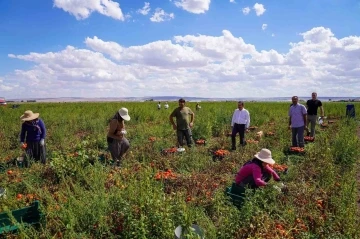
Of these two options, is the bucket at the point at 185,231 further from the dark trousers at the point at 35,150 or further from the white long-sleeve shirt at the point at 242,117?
the white long-sleeve shirt at the point at 242,117

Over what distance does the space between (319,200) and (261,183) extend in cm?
90

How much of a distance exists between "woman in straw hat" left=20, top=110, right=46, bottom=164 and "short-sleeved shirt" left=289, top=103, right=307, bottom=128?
23.3 feet

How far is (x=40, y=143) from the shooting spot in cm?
764

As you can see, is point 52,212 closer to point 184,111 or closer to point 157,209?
point 157,209

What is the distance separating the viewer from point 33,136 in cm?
760

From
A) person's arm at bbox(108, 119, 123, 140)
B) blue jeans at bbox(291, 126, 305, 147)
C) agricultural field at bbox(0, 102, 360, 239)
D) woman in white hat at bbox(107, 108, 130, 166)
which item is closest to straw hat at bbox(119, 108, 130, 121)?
woman in white hat at bbox(107, 108, 130, 166)

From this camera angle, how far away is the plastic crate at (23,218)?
383 centimetres

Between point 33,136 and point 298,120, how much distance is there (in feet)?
24.3

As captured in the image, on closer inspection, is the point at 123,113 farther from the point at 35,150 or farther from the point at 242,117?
the point at 242,117

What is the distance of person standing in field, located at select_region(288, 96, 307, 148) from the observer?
29.9 feet

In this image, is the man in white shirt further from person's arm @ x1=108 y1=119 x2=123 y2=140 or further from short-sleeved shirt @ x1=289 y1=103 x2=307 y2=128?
person's arm @ x1=108 y1=119 x2=123 y2=140

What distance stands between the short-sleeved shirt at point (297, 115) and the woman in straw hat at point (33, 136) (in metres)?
7.10

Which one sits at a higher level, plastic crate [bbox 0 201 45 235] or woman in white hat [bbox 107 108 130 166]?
woman in white hat [bbox 107 108 130 166]

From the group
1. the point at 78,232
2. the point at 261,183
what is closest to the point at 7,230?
the point at 78,232
